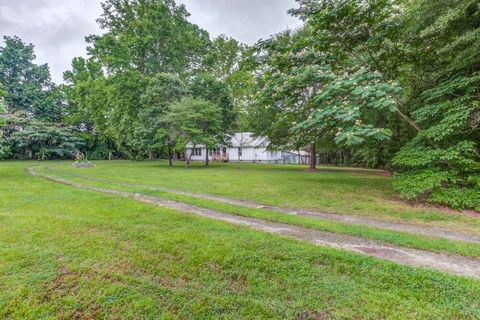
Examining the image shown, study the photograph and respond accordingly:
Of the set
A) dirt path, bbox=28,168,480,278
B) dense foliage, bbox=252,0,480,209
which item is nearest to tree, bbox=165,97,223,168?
dense foliage, bbox=252,0,480,209

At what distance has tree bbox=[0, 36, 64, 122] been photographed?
109 ft

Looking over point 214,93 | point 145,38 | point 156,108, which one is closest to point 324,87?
point 156,108

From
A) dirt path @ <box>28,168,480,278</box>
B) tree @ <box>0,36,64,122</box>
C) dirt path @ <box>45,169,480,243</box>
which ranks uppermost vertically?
tree @ <box>0,36,64,122</box>

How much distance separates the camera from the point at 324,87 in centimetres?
679

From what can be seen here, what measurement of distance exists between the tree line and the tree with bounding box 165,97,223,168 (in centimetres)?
11

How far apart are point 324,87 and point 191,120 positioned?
13730 millimetres

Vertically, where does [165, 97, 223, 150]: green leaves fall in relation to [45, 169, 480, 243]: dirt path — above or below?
above

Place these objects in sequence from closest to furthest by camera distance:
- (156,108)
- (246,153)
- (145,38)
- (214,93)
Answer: (156,108) → (145,38) → (214,93) → (246,153)

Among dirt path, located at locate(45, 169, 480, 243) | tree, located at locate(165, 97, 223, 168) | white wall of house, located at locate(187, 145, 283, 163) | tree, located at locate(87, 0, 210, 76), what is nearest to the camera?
dirt path, located at locate(45, 169, 480, 243)

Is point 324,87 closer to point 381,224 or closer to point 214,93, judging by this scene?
point 381,224

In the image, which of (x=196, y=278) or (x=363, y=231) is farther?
(x=363, y=231)

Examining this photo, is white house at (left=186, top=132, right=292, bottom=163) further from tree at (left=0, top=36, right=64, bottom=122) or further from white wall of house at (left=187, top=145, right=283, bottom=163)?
tree at (left=0, top=36, right=64, bottom=122)

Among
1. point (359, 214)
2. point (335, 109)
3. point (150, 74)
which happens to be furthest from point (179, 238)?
point (150, 74)

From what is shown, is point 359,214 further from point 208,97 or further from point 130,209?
point 208,97
